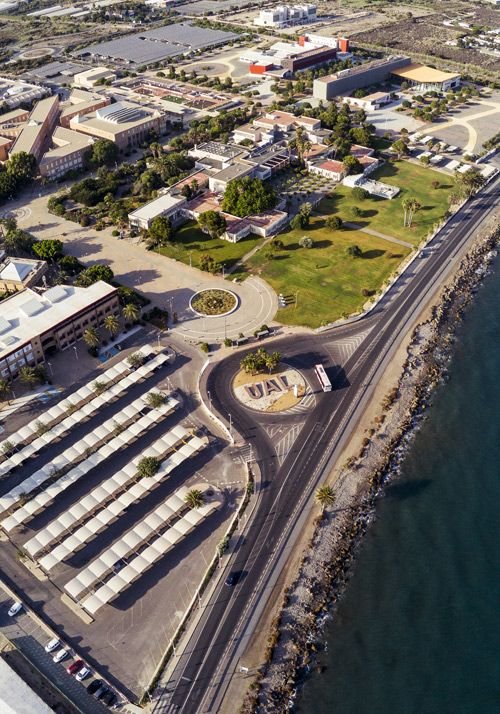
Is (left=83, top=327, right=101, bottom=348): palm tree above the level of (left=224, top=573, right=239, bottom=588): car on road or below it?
above

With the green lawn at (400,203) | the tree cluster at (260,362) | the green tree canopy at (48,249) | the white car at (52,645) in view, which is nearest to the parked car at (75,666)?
the white car at (52,645)

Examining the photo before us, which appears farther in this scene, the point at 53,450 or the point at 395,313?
the point at 395,313

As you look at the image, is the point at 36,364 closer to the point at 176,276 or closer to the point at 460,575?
the point at 176,276

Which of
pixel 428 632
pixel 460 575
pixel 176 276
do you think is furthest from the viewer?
pixel 176 276

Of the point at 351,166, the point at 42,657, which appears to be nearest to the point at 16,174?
the point at 351,166

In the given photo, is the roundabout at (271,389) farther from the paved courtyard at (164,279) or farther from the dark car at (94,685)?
the dark car at (94,685)

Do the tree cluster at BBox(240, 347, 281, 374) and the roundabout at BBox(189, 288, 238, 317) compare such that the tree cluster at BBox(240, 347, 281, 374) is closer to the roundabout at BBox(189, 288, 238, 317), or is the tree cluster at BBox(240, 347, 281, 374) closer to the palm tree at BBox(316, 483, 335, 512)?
the roundabout at BBox(189, 288, 238, 317)

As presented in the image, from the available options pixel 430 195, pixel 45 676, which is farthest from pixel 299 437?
pixel 430 195

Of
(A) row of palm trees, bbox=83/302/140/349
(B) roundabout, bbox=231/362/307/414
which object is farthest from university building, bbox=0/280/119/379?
(B) roundabout, bbox=231/362/307/414

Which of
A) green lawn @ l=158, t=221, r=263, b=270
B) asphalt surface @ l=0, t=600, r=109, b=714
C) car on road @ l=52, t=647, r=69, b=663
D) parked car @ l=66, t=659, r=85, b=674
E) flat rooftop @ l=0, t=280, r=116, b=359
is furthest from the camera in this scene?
green lawn @ l=158, t=221, r=263, b=270
